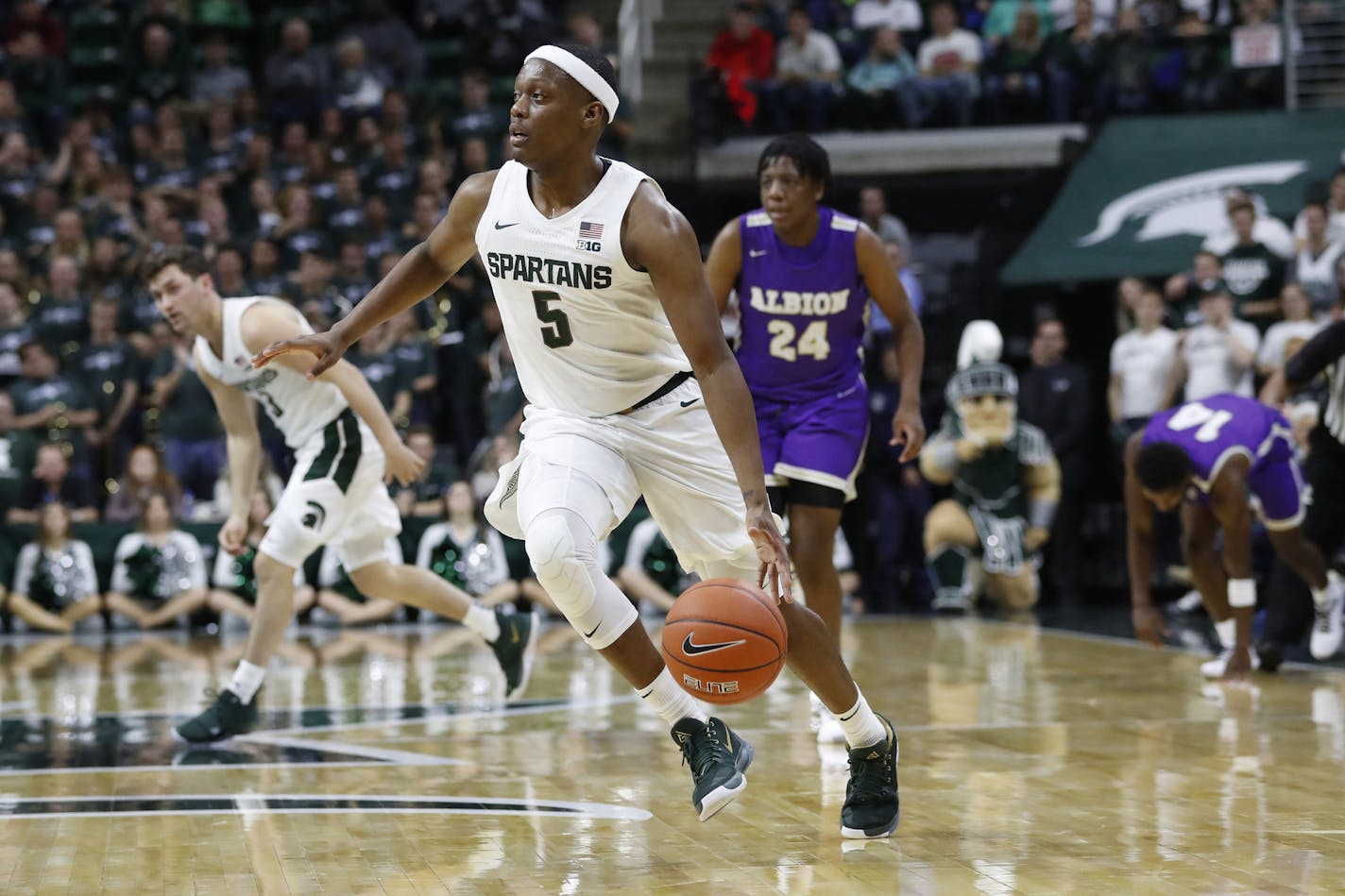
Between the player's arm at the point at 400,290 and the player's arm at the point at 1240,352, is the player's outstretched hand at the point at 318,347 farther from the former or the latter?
the player's arm at the point at 1240,352

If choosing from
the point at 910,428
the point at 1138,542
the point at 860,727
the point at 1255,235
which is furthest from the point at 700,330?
the point at 1255,235

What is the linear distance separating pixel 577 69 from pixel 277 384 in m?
3.18

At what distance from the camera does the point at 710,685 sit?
15.2ft

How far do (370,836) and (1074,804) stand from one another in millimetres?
2112

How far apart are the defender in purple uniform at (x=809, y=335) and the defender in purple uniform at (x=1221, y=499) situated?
5.43ft

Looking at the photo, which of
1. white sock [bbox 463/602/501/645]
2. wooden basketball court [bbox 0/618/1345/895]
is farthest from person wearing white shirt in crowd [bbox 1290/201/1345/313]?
white sock [bbox 463/602/501/645]

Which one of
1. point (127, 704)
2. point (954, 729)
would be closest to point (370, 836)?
point (954, 729)

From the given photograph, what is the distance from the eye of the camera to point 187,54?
1681 cm

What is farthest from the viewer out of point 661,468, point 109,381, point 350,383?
point 109,381

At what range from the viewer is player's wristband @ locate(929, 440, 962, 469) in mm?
12641

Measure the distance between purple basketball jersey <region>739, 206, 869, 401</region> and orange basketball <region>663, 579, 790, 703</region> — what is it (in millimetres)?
2155

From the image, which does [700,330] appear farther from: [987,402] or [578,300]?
[987,402]

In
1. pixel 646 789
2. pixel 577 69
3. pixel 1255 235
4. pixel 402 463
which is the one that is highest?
pixel 1255 235

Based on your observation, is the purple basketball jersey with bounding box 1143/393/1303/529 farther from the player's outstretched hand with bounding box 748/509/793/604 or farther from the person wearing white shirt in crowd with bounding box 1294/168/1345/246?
the person wearing white shirt in crowd with bounding box 1294/168/1345/246
